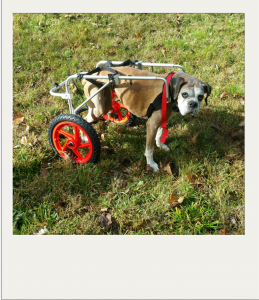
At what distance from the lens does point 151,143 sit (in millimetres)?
3258

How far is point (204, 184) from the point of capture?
125 inches

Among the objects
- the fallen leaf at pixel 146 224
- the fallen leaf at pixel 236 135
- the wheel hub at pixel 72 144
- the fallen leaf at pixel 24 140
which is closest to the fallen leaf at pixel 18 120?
the fallen leaf at pixel 24 140

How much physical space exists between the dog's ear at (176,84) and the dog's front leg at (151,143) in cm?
48

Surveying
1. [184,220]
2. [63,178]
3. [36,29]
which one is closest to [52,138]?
[63,178]

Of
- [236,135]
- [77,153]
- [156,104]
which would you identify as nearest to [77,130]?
[77,153]

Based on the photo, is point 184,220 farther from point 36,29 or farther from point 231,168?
point 36,29

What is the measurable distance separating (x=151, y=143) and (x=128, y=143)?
24.4 inches

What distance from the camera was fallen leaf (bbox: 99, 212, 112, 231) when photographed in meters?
2.74

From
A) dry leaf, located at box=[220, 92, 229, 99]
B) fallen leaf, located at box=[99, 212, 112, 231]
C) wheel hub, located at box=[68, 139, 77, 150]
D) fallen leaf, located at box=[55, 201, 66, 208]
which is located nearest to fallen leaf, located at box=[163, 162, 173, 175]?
fallen leaf, located at box=[99, 212, 112, 231]

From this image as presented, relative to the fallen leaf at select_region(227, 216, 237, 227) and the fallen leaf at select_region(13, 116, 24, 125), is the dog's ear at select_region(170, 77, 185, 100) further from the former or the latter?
the fallen leaf at select_region(13, 116, 24, 125)

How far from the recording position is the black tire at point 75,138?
9.75 ft

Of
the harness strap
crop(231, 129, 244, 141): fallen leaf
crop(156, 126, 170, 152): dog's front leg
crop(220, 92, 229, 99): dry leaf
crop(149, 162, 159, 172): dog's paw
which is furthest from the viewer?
crop(220, 92, 229, 99): dry leaf

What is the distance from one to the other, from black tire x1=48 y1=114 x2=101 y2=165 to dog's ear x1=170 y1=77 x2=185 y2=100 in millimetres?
1104

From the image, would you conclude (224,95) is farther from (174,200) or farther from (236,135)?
(174,200)
